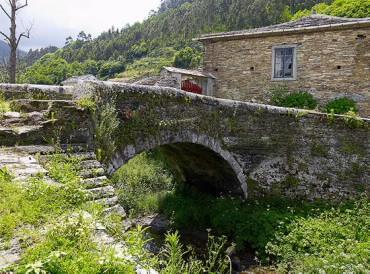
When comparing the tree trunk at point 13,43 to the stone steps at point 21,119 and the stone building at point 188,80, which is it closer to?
the stone building at point 188,80

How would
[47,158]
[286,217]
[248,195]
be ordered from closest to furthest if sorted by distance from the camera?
[47,158] → [286,217] → [248,195]

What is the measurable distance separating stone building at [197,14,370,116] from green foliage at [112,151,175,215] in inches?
183

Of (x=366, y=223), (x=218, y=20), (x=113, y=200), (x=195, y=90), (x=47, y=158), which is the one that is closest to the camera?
(x=113, y=200)

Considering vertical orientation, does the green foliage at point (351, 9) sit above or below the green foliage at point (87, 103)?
above

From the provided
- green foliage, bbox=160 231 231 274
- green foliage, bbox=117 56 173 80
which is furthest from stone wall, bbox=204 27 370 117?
green foliage, bbox=117 56 173 80

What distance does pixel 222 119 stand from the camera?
10.2m

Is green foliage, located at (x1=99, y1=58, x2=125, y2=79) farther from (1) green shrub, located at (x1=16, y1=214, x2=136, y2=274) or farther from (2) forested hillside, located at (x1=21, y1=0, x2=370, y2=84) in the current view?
(1) green shrub, located at (x1=16, y1=214, x2=136, y2=274)

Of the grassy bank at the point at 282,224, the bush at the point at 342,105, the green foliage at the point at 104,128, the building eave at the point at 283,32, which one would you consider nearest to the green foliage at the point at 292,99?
the bush at the point at 342,105

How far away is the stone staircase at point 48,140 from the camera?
4.33 m

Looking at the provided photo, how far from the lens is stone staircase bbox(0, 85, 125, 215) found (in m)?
4.33

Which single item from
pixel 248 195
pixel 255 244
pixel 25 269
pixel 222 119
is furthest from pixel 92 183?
pixel 248 195

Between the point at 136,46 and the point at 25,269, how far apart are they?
3029 inches

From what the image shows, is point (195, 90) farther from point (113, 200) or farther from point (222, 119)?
A: point (113, 200)

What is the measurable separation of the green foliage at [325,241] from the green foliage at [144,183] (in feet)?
19.6
